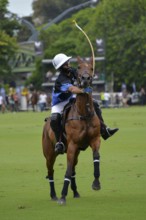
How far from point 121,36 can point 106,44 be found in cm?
190

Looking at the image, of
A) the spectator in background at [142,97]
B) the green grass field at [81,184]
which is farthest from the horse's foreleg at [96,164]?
the spectator in background at [142,97]

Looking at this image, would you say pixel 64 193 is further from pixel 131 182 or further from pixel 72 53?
pixel 72 53

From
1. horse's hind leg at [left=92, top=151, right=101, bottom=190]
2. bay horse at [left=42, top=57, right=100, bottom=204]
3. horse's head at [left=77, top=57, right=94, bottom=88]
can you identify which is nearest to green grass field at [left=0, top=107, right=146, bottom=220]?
horse's hind leg at [left=92, top=151, right=101, bottom=190]

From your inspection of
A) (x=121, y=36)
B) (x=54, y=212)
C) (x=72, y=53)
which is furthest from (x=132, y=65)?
(x=54, y=212)

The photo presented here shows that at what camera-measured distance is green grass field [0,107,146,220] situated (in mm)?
13258

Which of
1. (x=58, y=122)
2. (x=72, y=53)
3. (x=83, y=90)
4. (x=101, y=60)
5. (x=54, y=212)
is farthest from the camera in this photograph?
A: (x=72, y=53)

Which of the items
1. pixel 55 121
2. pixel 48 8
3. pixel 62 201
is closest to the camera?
pixel 62 201

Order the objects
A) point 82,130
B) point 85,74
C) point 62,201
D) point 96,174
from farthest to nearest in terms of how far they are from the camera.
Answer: point 82,130, point 96,174, point 62,201, point 85,74

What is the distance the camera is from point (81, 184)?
58.2ft

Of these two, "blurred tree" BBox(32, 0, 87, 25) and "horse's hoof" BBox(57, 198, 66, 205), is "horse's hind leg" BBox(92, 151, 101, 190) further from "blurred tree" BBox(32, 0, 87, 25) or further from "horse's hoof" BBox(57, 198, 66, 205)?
"blurred tree" BBox(32, 0, 87, 25)

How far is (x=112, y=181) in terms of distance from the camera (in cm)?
1797

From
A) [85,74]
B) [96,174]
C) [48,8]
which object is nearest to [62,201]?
[96,174]

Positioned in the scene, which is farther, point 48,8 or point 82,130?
point 48,8

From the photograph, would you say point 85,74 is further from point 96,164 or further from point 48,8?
point 48,8
